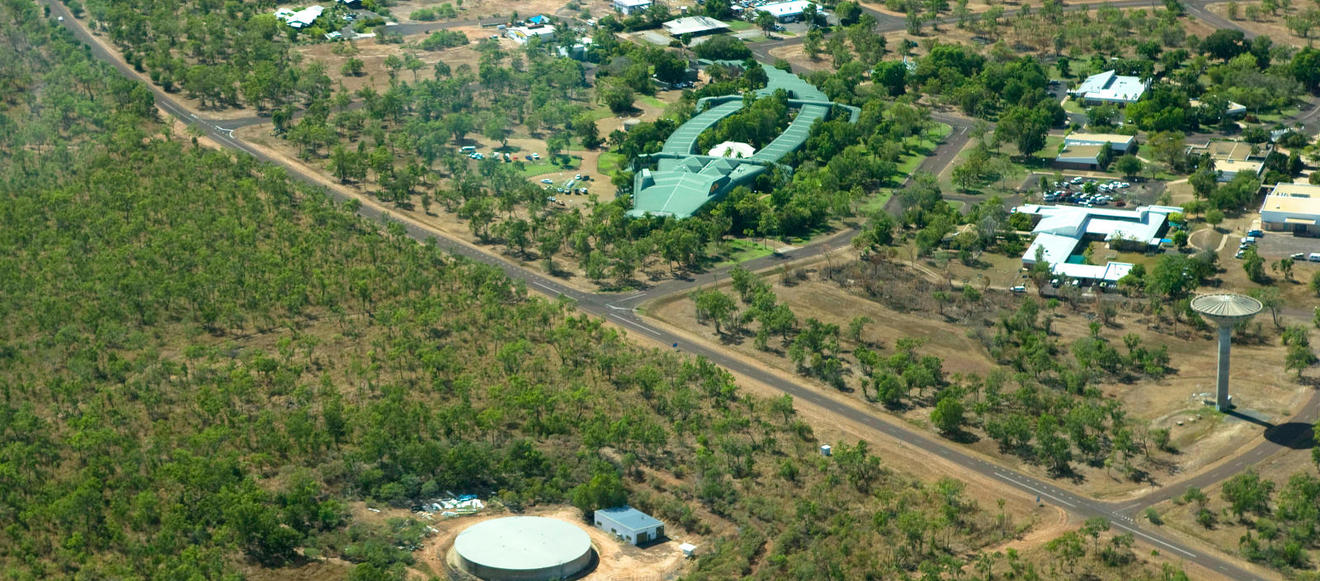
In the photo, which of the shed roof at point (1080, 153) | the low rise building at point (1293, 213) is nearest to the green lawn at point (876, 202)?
the shed roof at point (1080, 153)

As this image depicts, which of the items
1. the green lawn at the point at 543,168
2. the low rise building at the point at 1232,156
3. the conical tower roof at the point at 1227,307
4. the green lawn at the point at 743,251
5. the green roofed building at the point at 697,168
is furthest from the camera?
the green lawn at the point at 543,168

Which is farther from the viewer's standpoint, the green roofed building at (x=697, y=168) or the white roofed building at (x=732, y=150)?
the white roofed building at (x=732, y=150)

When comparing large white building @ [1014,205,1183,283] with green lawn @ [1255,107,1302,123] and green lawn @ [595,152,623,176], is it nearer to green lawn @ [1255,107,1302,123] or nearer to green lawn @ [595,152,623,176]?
green lawn @ [1255,107,1302,123]

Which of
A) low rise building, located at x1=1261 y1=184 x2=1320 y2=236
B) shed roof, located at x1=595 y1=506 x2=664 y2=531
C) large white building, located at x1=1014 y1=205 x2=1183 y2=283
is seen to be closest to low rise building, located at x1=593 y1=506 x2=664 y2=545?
shed roof, located at x1=595 y1=506 x2=664 y2=531

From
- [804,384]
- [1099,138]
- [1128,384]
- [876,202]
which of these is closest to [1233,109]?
[1099,138]

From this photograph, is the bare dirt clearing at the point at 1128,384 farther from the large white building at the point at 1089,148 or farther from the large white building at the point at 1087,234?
the large white building at the point at 1089,148

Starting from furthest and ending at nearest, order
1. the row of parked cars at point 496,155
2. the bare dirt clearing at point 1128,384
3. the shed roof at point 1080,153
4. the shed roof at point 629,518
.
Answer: the row of parked cars at point 496,155 < the shed roof at point 1080,153 < the bare dirt clearing at point 1128,384 < the shed roof at point 629,518

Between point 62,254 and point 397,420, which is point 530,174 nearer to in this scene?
point 62,254
